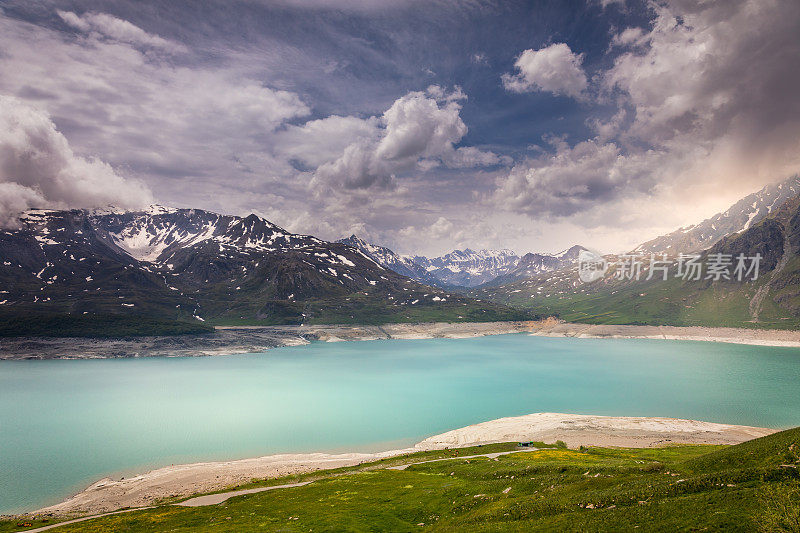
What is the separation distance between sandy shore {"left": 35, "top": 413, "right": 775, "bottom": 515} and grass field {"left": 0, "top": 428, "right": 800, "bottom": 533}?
10432mm

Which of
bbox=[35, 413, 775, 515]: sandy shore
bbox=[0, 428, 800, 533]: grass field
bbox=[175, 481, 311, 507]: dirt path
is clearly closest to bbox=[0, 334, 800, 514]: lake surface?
bbox=[35, 413, 775, 515]: sandy shore

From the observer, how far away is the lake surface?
7044 cm

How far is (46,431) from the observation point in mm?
81625

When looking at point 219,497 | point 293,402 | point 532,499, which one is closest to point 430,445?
point 219,497

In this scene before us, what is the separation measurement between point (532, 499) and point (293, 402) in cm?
9216

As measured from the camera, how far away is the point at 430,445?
71000 mm

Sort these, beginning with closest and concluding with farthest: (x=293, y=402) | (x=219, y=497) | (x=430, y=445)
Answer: (x=219, y=497)
(x=430, y=445)
(x=293, y=402)

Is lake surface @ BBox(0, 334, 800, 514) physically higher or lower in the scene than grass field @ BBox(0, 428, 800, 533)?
lower

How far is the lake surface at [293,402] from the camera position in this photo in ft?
231

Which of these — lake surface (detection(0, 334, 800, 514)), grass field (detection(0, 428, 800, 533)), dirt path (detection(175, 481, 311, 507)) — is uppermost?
grass field (detection(0, 428, 800, 533))

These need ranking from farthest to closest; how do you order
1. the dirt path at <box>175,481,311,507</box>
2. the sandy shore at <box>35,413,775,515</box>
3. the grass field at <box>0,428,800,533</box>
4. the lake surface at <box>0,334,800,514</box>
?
the lake surface at <box>0,334,800,514</box>
the sandy shore at <box>35,413,775,515</box>
the dirt path at <box>175,481,311,507</box>
the grass field at <box>0,428,800,533</box>

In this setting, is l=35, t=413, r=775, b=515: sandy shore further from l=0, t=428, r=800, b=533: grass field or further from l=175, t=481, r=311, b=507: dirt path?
l=0, t=428, r=800, b=533: grass field

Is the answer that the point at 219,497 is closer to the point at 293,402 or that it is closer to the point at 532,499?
the point at 532,499

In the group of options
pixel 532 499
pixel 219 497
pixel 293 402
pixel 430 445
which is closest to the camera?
pixel 532 499
